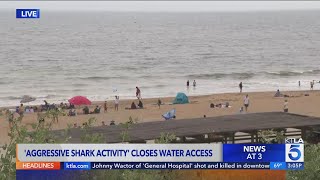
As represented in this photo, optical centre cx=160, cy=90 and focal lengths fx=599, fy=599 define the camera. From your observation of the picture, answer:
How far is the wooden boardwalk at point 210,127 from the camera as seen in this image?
14.1m

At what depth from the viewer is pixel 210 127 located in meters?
15.3

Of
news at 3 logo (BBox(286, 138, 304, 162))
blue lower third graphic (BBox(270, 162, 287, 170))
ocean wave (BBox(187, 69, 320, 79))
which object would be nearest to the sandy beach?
ocean wave (BBox(187, 69, 320, 79))

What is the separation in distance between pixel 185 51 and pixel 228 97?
60.4 metres

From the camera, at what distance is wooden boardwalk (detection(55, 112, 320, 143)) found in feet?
46.4

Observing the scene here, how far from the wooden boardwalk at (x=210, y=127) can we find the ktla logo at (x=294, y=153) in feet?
20.1

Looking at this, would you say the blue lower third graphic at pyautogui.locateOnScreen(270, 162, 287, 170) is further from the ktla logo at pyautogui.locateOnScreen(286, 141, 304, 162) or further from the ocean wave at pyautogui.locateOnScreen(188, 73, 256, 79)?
the ocean wave at pyautogui.locateOnScreen(188, 73, 256, 79)

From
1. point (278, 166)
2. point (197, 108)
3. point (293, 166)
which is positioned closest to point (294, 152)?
point (293, 166)

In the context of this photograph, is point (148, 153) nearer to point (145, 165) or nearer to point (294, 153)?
point (145, 165)

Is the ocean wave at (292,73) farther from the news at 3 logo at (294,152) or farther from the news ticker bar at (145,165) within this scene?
Answer: the news ticker bar at (145,165)

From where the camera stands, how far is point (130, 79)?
2378 inches

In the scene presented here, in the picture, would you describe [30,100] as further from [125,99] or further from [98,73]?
[98,73]

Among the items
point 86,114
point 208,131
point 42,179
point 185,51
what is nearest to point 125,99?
point 86,114

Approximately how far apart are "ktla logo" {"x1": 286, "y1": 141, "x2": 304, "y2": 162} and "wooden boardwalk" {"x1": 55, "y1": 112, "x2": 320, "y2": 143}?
241 inches

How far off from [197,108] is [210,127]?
867 inches
